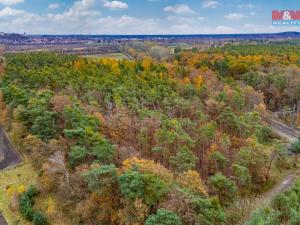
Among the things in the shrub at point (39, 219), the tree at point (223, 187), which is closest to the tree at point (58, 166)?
the shrub at point (39, 219)

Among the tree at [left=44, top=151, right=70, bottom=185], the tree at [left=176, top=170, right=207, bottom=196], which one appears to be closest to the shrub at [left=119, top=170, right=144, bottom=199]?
the tree at [left=176, top=170, right=207, bottom=196]

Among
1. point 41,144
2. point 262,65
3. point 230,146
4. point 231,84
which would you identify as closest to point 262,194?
point 230,146

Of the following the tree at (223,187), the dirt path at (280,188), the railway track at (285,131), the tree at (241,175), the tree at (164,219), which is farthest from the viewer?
the railway track at (285,131)

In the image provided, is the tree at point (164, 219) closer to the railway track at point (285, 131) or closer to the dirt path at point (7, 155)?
the dirt path at point (7, 155)

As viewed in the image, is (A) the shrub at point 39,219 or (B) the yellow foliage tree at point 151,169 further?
(A) the shrub at point 39,219

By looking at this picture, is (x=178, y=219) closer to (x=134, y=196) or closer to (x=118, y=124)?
(x=134, y=196)

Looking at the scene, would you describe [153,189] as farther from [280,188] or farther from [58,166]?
[280,188]

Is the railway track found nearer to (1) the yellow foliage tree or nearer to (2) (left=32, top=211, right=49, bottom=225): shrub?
(1) the yellow foliage tree

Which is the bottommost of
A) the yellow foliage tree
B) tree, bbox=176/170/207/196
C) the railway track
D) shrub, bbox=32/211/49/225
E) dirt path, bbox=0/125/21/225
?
shrub, bbox=32/211/49/225
